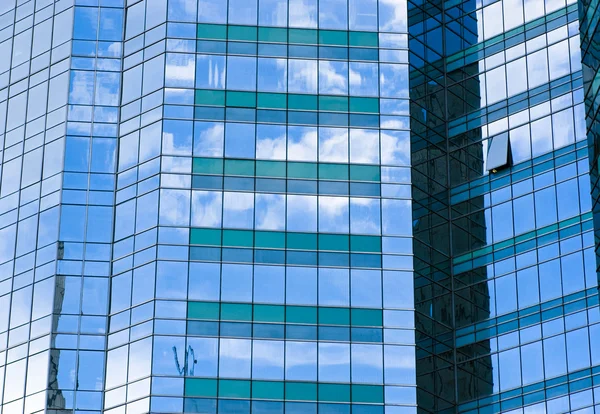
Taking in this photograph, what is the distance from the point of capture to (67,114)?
66062 millimetres

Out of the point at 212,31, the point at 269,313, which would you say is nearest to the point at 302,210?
the point at 269,313

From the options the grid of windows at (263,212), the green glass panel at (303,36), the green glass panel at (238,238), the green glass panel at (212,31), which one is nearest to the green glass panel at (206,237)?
the grid of windows at (263,212)

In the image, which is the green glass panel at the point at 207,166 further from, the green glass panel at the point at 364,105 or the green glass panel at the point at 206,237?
the green glass panel at the point at 364,105

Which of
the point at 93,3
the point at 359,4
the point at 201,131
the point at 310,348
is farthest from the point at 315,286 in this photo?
the point at 93,3

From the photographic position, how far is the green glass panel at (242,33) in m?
65.6

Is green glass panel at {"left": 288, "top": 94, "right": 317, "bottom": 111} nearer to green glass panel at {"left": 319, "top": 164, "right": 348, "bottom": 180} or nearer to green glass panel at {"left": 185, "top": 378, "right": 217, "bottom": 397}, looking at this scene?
green glass panel at {"left": 319, "top": 164, "right": 348, "bottom": 180}

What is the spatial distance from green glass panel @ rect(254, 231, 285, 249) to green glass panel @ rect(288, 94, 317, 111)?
6.18 metres

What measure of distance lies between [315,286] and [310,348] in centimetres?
272

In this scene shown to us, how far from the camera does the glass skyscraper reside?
59750 millimetres

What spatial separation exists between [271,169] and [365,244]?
5276 mm

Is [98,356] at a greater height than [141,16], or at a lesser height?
lesser

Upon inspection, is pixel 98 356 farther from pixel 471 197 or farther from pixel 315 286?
pixel 471 197

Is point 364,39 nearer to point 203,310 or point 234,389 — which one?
point 203,310

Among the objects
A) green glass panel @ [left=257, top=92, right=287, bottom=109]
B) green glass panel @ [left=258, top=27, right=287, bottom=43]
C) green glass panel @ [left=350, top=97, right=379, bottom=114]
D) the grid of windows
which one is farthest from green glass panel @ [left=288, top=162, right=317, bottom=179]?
green glass panel @ [left=258, top=27, right=287, bottom=43]
